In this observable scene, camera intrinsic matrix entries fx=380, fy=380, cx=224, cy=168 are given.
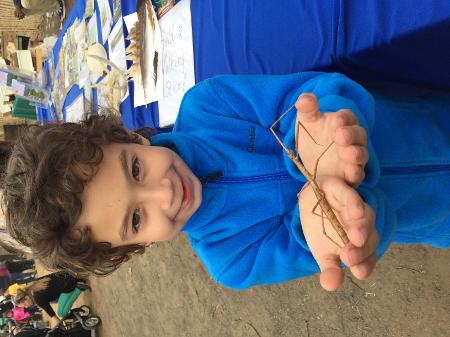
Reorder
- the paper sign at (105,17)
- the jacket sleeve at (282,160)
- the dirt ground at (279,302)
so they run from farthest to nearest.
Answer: the paper sign at (105,17) → the dirt ground at (279,302) → the jacket sleeve at (282,160)

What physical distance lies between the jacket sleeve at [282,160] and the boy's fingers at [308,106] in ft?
0.39

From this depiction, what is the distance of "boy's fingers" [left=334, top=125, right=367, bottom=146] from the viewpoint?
507mm

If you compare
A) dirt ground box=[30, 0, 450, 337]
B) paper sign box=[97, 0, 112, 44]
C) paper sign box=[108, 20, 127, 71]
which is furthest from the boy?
paper sign box=[97, 0, 112, 44]

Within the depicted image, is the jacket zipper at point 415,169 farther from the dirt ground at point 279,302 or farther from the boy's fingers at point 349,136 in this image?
the dirt ground at point 279,302

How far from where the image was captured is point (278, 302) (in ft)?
5.65

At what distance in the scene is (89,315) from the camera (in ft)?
10.6

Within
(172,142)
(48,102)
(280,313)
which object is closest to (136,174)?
(172,142)

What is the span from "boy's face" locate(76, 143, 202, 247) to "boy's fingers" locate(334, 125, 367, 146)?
40cm

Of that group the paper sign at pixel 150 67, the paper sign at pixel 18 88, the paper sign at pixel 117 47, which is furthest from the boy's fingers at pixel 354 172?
the paper sign at pixel 18 88

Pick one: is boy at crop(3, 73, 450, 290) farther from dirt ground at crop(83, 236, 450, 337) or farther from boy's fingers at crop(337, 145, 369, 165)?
dirt ground at crop(83, 236, 450, 337)

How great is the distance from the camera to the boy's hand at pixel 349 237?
49 centimetres

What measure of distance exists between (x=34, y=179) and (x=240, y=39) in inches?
30.1

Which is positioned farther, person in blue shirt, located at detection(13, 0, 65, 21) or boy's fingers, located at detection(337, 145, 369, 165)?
person in blue shirt, located at detection(13, 0, 65, 21)

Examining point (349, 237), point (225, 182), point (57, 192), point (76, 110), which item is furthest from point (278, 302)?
point (76, 110)
